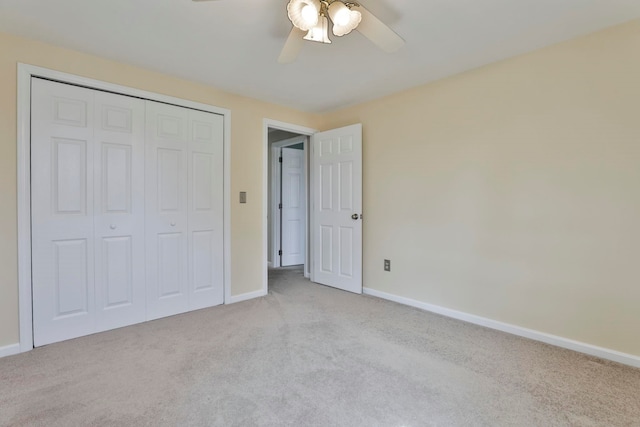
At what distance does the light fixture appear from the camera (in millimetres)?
1585

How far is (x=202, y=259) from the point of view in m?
3.09

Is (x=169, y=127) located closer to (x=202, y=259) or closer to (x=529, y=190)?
(x=202, y=259)

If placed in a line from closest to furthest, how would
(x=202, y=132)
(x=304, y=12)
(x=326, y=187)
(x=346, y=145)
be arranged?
1. (x=304, y=12)
2. (x=202, y=132)
3. (x=346, y=145)
4. (x=326, y=187)

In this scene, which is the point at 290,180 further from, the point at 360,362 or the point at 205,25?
the point at 360,362

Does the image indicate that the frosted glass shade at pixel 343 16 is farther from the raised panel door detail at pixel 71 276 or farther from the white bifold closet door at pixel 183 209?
the raised panel door detail at pixel 71 276

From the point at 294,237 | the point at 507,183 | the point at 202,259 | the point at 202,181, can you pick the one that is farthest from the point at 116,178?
the point at 507,183

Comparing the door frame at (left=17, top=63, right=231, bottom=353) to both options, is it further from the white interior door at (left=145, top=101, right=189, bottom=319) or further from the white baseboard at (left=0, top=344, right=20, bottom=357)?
the white interior door at (left=145, top=101, right=189, bottom=319)

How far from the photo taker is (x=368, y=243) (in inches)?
140

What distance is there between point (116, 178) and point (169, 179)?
0.42 m

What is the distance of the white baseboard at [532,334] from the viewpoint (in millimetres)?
1999

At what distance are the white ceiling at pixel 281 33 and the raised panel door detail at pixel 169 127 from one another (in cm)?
40

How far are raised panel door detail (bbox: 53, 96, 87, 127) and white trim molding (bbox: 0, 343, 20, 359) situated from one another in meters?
1.65

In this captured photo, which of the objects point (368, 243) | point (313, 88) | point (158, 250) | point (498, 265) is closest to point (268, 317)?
point (158, 250)

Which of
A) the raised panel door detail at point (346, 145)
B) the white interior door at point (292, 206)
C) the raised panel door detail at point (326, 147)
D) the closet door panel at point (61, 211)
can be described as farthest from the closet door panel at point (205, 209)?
the white interior door at point (292, 206)
